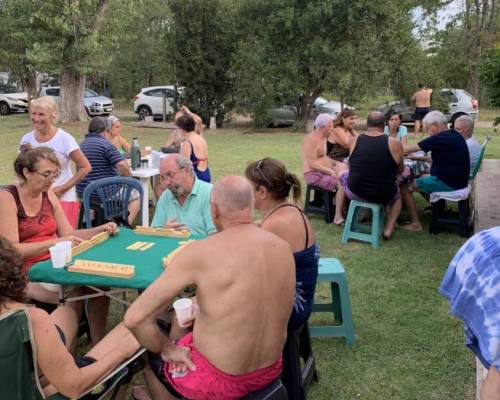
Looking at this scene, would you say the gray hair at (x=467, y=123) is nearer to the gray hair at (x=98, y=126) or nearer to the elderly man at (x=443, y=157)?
the elderly man at (x=443, y=157)

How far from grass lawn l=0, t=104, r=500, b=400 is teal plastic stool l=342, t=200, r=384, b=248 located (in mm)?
86

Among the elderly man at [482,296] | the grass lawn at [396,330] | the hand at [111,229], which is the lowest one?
the grass lawn at [396,330]

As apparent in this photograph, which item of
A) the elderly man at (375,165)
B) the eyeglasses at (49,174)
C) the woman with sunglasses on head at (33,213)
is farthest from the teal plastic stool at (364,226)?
the eyeglasses at (49,174)

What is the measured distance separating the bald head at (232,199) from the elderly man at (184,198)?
149 centimetres

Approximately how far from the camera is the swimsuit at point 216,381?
2.01 metres

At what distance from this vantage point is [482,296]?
1611 mm

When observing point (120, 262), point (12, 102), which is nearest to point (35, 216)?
point (120, 262)

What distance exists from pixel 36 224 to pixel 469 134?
4905 millimetres

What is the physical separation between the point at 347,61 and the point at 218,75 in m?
4.05

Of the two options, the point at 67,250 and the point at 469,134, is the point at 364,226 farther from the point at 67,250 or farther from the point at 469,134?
the point at 67,250

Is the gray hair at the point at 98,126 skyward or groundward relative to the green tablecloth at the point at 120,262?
skyward

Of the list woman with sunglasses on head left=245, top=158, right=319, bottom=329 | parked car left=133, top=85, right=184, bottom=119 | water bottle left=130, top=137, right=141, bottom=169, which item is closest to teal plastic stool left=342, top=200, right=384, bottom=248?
water bottle left=130, top=137, right=141, bottom=169

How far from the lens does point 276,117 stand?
16328 millimetres

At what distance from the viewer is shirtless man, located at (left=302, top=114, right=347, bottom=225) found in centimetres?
597
